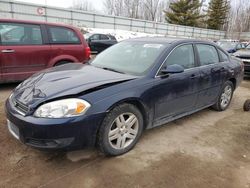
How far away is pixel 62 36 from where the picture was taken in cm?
661

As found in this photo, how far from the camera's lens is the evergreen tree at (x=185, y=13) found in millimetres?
40969

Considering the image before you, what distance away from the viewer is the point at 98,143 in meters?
2.99

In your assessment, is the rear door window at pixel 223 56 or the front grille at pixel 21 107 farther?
the rear door window at pixel 223 56

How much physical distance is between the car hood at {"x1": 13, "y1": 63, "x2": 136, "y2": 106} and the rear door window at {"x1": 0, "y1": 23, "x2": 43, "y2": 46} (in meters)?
2.76

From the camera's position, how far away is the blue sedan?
2713 mm

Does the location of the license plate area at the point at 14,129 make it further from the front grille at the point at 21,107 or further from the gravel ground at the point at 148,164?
the gravel ground at the point at 148,164

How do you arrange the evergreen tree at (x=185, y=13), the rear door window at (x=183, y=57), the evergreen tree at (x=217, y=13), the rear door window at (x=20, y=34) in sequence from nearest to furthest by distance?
the rear door window at (x=183, y=57) < the rear door window at (x=20, y=34) < the evergreen tree at (x=185, y=13) < the evergreen tree at (x=217, y=13)

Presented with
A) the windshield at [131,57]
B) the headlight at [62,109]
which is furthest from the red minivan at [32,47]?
the headlight at [62,109]

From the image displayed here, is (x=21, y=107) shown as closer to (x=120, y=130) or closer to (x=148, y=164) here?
(x=120, y=130)

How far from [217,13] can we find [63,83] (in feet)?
153

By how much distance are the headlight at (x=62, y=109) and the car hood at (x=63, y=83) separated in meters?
0.09

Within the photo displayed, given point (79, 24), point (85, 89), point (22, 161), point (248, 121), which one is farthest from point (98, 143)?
point (79, 24)

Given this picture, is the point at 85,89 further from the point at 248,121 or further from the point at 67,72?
the point at 248,121

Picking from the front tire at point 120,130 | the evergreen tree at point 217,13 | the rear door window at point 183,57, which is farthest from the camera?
the evergreen tree at point 217,13
